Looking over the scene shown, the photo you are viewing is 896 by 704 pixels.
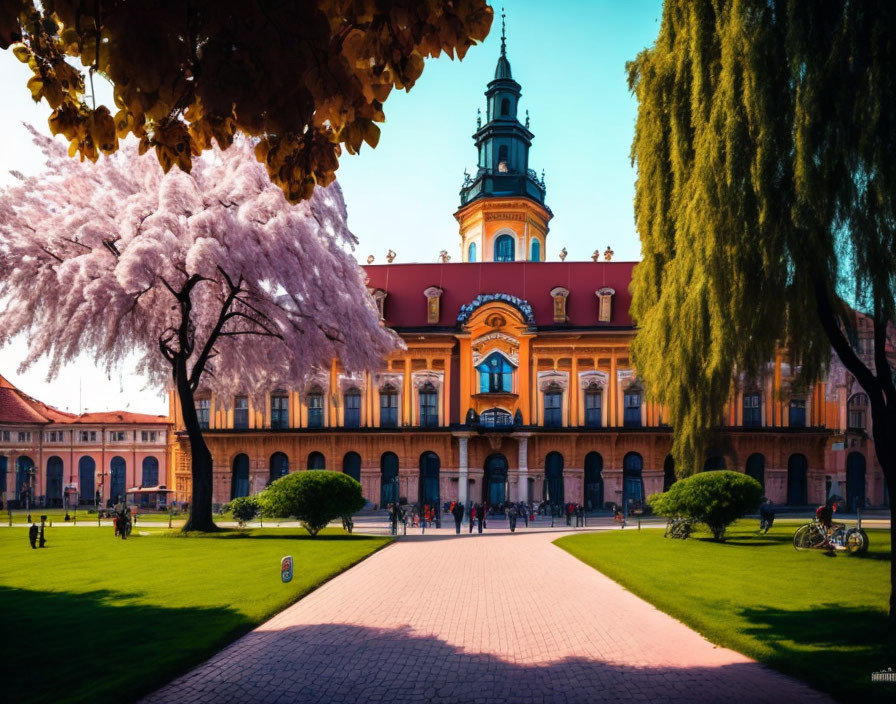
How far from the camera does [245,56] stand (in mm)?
5258

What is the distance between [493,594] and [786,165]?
9.54m

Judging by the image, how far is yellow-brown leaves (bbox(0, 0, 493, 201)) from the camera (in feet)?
16.3

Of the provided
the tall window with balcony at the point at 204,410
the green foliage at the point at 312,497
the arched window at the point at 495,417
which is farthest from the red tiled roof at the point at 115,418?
the green foliage at the point at 312,497

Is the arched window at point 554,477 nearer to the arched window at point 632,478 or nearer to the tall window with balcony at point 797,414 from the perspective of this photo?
the arched window at point 632,478

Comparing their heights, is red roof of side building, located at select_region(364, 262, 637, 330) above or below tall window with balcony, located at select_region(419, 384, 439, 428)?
above

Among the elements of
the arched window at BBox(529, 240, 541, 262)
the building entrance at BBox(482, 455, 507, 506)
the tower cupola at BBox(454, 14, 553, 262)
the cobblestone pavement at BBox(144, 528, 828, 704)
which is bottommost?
the building entrance at BBox(482, 455, 507, 506)

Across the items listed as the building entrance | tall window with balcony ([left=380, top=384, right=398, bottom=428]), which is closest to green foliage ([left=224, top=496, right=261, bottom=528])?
tall window with balcony ([left=380, top=384, right=398, bottom=428])

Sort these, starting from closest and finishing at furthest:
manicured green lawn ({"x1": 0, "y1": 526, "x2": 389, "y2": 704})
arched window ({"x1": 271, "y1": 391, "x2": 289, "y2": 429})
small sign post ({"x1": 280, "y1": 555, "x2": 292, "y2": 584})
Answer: manicured green lawn ({"x1": 0, "y1": 526, "x2": 389, "y2": 704})
small sign post ({"x1": 280, "y1": 555, "x2": 292, "y2": 584})
arched window ({"x1": 271, "y1": 391, "x2": 289, "y2": 429})

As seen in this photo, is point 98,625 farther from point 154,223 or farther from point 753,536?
point 753,536

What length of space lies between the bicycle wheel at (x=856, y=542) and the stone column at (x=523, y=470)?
99.3 feet

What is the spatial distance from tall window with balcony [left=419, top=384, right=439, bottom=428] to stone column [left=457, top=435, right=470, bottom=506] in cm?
285

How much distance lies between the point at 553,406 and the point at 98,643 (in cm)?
4403

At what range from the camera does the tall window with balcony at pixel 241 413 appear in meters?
54.5

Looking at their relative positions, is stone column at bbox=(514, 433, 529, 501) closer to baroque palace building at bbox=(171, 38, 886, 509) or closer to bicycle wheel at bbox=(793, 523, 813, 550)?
baroque palace building at bbox=(171, 38, 886, 509)
